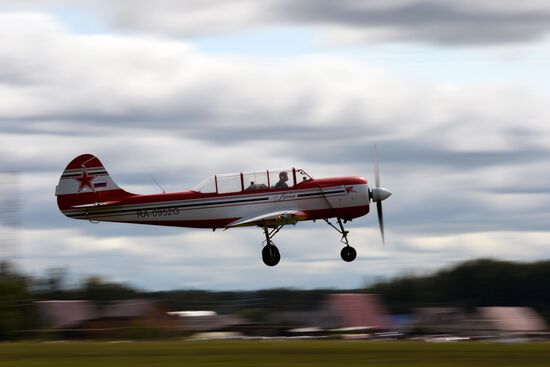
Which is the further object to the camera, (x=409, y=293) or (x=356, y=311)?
(x=409, y=293)

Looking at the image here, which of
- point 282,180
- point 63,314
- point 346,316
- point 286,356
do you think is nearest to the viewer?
point 282,180

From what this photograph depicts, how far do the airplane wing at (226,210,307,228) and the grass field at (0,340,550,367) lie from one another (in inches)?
168

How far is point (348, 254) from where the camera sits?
35.0m

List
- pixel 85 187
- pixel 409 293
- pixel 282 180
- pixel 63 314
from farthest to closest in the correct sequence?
pixel 409 293 < pixel 63 314 < pixel 85 187 < pixel 282 180

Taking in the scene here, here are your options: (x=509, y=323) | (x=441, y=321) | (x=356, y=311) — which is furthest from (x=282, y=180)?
(x=356, y=311)

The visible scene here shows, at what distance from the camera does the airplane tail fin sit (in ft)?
120

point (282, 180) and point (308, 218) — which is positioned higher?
point (282, 180)

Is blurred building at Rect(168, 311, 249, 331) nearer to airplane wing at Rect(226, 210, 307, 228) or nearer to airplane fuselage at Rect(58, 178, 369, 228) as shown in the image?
airplane fuselage at Rect(58, 178, 369, 228)

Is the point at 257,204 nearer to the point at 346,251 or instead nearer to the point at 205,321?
the point at 346,251

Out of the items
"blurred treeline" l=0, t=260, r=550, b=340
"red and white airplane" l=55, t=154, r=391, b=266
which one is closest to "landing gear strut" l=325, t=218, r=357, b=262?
"red and white airplane" l=55, t=154, r=391, b=266

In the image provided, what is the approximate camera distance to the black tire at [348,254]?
34.9 m

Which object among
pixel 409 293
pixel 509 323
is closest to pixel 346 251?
pixel 509 323

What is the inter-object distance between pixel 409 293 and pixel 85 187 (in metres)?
72.1

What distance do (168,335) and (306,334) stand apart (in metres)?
8.35
